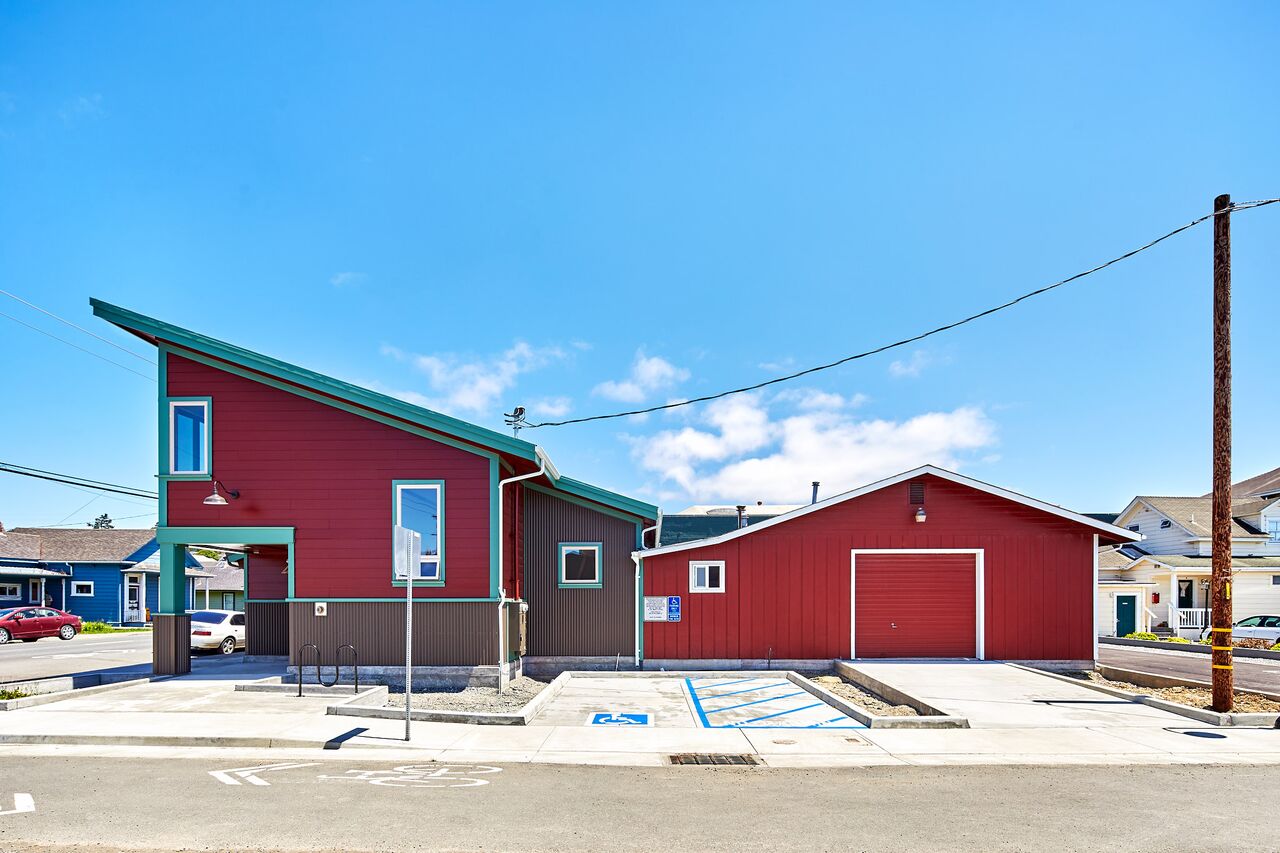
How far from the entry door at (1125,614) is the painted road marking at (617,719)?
1092 inches

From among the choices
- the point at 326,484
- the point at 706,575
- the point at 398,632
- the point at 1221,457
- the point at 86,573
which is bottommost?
the point at 86,573

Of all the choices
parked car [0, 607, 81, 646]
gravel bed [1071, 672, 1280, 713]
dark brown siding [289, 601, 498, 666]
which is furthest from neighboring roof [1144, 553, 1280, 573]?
parked car [0, 607, 81, 646]

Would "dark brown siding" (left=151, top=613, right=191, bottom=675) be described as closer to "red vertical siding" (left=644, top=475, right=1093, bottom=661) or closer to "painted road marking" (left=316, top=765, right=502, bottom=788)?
"red vertical siding" (left=644, top=475, right=1093, bottom=661)

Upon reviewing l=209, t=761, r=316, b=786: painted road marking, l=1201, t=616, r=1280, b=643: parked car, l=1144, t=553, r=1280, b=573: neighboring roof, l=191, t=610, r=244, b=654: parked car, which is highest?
l=209, t=761, r=316, b=786: painted road marking

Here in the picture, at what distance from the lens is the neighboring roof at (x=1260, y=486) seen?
40.0 metres

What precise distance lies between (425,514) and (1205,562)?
32.3 m

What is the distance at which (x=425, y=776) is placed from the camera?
915cm

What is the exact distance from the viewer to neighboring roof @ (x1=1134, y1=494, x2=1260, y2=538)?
37031 mm

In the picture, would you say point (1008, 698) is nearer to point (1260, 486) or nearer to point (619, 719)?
point (619, 719)

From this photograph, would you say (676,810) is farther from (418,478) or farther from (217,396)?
(217,396)

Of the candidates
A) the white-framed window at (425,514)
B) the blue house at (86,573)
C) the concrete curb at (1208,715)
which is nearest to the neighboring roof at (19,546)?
the blue house at (86,573)

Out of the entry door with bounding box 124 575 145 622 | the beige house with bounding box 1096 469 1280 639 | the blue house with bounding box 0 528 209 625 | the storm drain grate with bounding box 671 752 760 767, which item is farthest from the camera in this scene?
the entry door with bounding box 124 575 145 622

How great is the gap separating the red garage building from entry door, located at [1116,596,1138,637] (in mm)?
17265

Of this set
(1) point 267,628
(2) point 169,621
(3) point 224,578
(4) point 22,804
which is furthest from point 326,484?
(3) point 224,578
